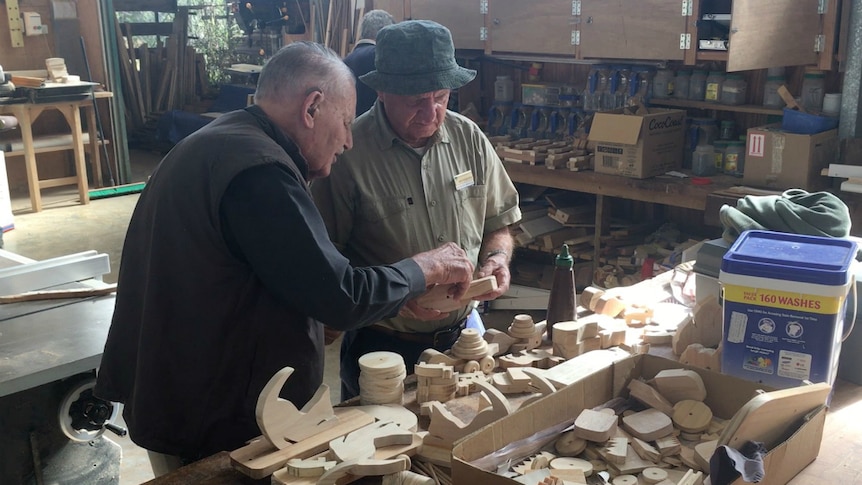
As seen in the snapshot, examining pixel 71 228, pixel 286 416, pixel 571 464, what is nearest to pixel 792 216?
pixel 571 464

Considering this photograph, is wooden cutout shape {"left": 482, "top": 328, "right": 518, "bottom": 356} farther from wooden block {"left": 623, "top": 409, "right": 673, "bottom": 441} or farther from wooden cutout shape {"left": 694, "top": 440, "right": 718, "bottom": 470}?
wooden cutout shape {"left": 694, "top": 440, "right": 718, "bottom": 470}

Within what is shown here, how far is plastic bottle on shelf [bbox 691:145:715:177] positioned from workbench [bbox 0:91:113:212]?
5298 millimetres

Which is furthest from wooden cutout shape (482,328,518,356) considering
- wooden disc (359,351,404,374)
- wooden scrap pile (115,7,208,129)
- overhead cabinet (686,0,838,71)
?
wooden scrap pile (115,7,208,129)

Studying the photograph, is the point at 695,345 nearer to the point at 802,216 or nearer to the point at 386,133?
the point at 802,216

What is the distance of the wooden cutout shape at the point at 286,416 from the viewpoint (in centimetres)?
148

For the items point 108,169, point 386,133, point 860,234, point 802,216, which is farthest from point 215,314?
point 108,169

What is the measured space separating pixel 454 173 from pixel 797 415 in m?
1.23

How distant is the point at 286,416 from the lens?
→ 151 centimetres

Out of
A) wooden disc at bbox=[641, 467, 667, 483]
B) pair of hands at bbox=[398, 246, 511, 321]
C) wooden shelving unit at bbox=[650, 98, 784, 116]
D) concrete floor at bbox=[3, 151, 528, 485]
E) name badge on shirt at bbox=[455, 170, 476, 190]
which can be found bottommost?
concrete floor at bbox=[3, 151, 528, 485]

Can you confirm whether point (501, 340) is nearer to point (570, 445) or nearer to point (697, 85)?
point (570, 445)

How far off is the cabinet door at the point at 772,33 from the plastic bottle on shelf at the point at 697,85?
24.1 inches

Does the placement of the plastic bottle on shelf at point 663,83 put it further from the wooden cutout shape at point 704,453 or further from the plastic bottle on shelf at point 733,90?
the wooden cutout shape at point 704,453

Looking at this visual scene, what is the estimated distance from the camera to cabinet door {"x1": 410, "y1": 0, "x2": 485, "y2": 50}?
5207 millimetres

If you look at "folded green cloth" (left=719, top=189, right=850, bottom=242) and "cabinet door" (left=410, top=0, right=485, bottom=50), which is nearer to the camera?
"folded green cloth" (left=719, top=189, right=850, bottom=242)
